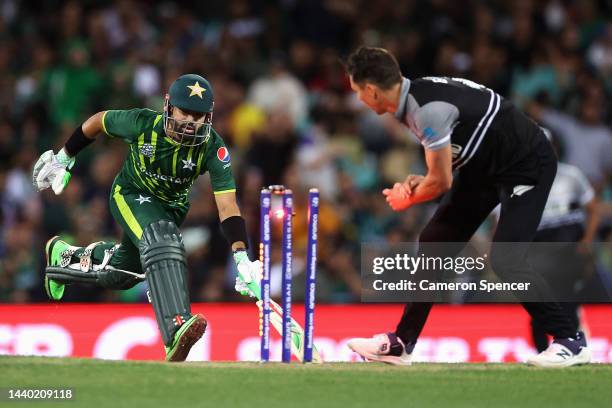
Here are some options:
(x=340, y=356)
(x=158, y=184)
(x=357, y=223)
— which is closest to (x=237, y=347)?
(x=340, y=356)

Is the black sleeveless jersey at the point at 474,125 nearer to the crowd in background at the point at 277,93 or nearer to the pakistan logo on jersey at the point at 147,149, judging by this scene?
the pakistan logo on jersey at the point at 147,149

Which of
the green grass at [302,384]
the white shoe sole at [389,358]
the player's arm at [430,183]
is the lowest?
the white shoe sole at [389,358]

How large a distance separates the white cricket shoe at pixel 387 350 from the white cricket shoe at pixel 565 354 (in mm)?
854

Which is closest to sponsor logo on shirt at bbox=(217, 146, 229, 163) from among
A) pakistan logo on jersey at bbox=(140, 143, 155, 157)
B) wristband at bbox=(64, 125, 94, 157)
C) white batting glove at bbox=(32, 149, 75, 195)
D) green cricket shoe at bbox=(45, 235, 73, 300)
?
pakistan logo on jersey at bbox=(140, 143, 155, 157)

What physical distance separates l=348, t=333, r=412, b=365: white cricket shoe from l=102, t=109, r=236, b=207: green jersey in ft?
4.36

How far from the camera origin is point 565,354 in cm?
759

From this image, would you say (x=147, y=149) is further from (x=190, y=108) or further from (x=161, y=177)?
(x=190, y=108)

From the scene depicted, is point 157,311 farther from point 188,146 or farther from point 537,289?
point 537,289

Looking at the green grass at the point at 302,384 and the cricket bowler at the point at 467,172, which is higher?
the cricket bowler at the point at 467,172

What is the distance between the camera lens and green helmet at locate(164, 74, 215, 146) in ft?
25.4

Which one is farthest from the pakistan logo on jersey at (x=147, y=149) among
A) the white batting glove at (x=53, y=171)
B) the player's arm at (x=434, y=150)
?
the player's arm at (x=434, y=150)

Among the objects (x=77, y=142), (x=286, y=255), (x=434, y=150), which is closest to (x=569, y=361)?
(x=434, y=150)

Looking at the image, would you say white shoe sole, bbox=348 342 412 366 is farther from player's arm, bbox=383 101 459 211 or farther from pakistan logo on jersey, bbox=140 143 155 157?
pakistan logo on jersey, bbox=140 143 155 157

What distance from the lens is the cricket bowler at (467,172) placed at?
7.20 m
